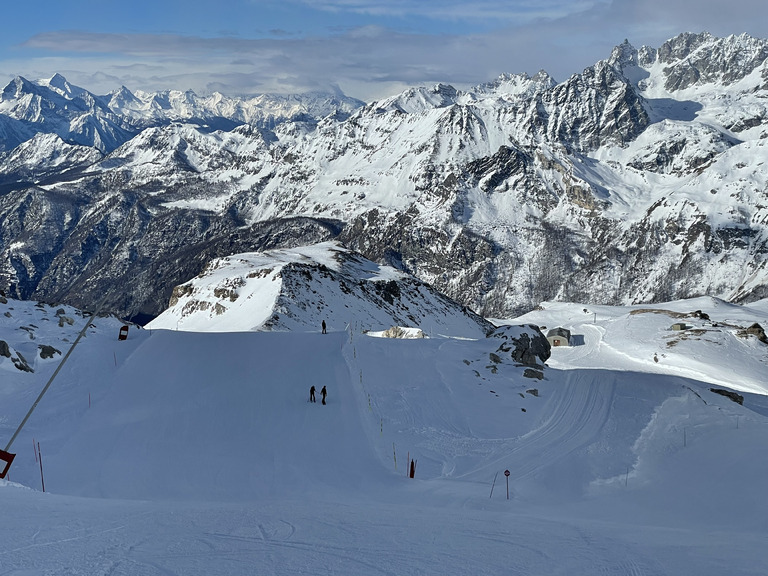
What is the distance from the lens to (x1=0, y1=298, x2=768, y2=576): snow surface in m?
12.1

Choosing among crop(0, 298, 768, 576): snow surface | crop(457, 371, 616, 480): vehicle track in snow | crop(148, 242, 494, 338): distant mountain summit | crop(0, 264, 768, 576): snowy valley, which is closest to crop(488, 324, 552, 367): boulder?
crop(0, 264, 768, 576): snowy valley

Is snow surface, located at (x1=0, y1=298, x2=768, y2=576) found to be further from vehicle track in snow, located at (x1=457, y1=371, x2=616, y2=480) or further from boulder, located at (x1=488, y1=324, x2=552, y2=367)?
boulder, located at (x1=488, y1=324, x2=552, y2=367)

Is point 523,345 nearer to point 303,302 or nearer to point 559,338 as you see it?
point 303,302

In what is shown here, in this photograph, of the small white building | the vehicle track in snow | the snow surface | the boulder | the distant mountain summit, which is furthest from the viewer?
the small white building

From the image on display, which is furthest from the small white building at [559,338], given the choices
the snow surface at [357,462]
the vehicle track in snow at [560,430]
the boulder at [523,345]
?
the vehicle track in snow at [560,430]

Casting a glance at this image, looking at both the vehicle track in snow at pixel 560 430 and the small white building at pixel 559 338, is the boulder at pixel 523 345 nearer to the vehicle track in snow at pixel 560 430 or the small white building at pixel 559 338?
the vehicle track in snow at pixel 560 430

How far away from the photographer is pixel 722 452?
88.7ft

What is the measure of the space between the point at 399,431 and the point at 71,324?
23.9 meters

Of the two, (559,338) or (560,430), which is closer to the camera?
(560,430)

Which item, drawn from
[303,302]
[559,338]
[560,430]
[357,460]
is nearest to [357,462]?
[357,460]

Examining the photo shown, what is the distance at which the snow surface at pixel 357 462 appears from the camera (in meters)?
12.1

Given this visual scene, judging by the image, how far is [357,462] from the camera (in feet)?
Result: 80.3

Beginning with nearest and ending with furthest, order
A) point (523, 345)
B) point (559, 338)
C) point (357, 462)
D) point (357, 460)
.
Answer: point (357, 462) < point (357, 460) < point (523, 345) < point (559, 338)

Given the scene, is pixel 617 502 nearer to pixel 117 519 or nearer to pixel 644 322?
pixel 117 519
